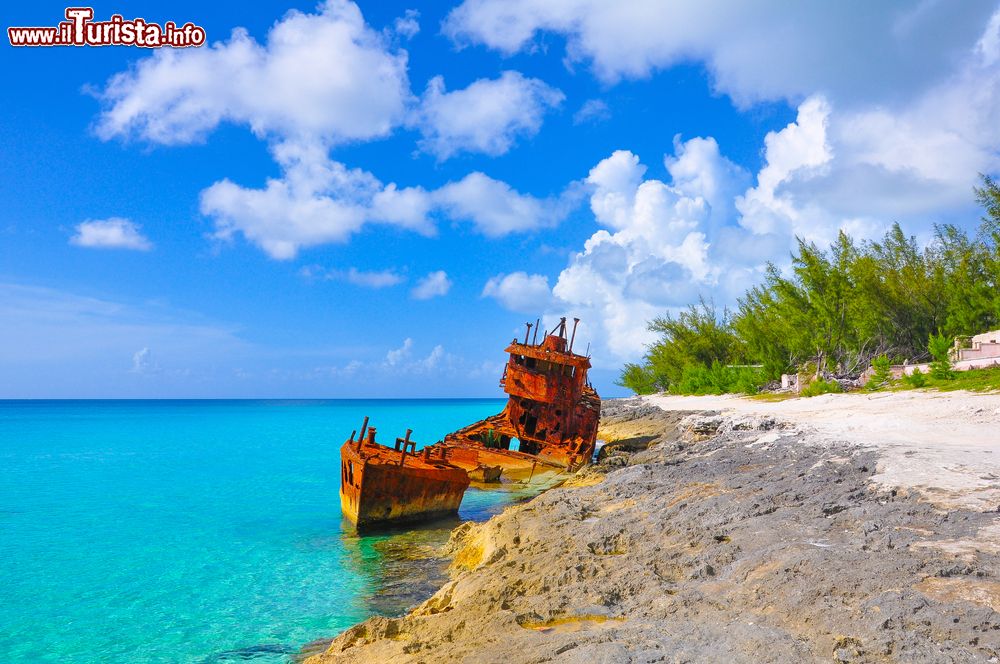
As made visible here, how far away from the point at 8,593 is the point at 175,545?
369cm

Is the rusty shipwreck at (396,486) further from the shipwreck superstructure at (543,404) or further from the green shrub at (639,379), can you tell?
the green shrub at (639,379)

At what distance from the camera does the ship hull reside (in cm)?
1294

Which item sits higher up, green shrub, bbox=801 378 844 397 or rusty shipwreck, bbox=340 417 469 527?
green shrub, bbox=801 378 844 397

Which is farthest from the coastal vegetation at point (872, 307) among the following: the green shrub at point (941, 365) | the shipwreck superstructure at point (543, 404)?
the shipwreck superstructure at point (543, 404)

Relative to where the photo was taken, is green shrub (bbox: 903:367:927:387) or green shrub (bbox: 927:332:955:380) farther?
green shrub (bbox: 903:367:927:387)

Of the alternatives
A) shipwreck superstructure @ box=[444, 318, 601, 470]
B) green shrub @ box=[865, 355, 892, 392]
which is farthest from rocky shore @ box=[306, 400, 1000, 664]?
green shrub @ box=[865, 355, 892, 392]

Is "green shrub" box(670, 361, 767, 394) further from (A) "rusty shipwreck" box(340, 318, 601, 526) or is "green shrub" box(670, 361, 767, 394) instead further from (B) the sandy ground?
(A) "rusty shipwreck" box(340, 318, 601, 526)

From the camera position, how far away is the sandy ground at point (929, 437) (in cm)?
708

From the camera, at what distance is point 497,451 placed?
18734 millimetres

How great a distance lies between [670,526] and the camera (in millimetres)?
7836

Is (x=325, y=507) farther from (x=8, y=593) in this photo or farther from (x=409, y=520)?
(x=8, y=593)

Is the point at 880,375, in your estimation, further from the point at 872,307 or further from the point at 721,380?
the point at 721,380

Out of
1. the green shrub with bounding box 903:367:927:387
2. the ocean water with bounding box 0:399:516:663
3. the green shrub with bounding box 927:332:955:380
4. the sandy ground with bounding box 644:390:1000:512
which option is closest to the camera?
the sandy ground with bounding box 644:390:1000:512

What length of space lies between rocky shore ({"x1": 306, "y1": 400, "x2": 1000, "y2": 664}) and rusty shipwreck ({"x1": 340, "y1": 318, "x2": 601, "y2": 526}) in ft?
12.3
